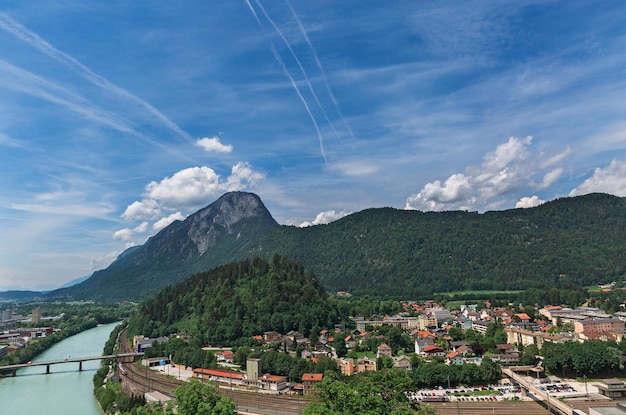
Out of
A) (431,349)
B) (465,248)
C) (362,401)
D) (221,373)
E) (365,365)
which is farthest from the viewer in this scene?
(465,248)

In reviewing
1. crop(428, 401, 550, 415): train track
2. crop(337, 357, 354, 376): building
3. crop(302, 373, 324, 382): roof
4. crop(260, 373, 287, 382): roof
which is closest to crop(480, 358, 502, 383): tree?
crop(428, 401, 550, 415): train track

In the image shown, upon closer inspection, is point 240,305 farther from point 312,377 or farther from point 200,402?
point 200,402

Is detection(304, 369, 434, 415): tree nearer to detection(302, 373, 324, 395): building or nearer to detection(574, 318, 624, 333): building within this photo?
detection(302, 373, 324, 395): building

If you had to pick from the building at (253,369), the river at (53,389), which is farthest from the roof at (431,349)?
the river at (53,389)

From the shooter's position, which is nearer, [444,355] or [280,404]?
[280,404]

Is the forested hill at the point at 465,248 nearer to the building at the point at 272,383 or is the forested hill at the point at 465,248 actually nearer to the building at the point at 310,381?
the building at the point at 310,381

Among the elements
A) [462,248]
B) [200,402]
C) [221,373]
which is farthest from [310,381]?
[462,248]

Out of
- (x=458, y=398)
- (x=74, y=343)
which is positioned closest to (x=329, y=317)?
(x=458, y=398)
